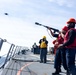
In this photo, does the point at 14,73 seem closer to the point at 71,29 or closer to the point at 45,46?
the point at 71,29

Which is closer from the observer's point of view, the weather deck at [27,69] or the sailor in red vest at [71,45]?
the sailor in red vest at [71,45]

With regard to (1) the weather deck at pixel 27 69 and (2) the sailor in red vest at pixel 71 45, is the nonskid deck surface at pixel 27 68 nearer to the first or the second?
(1) the weather deck at pixel 27 69

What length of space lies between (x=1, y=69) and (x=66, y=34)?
13.5 ft

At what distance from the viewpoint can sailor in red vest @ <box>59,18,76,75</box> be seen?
9.85 meters

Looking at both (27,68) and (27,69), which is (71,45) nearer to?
(27,69)

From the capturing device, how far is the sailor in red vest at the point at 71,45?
985cm

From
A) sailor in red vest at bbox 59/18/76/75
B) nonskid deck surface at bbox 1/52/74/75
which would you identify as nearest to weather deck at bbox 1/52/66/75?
nonskid deck surface at bbox 1/52/74/75

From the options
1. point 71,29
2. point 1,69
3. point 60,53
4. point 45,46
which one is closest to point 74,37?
point 71,29

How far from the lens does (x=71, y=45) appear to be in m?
10.2

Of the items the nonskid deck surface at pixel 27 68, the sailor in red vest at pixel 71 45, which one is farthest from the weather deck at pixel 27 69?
the sailor in red vest at pixel 71 45

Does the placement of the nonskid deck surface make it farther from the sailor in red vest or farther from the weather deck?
the sailor in red vest

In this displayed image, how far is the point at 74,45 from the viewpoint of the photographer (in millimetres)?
10180

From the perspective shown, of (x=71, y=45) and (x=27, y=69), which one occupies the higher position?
(x=71, y=45)

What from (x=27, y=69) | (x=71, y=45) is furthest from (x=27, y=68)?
(x=71, y=45)
